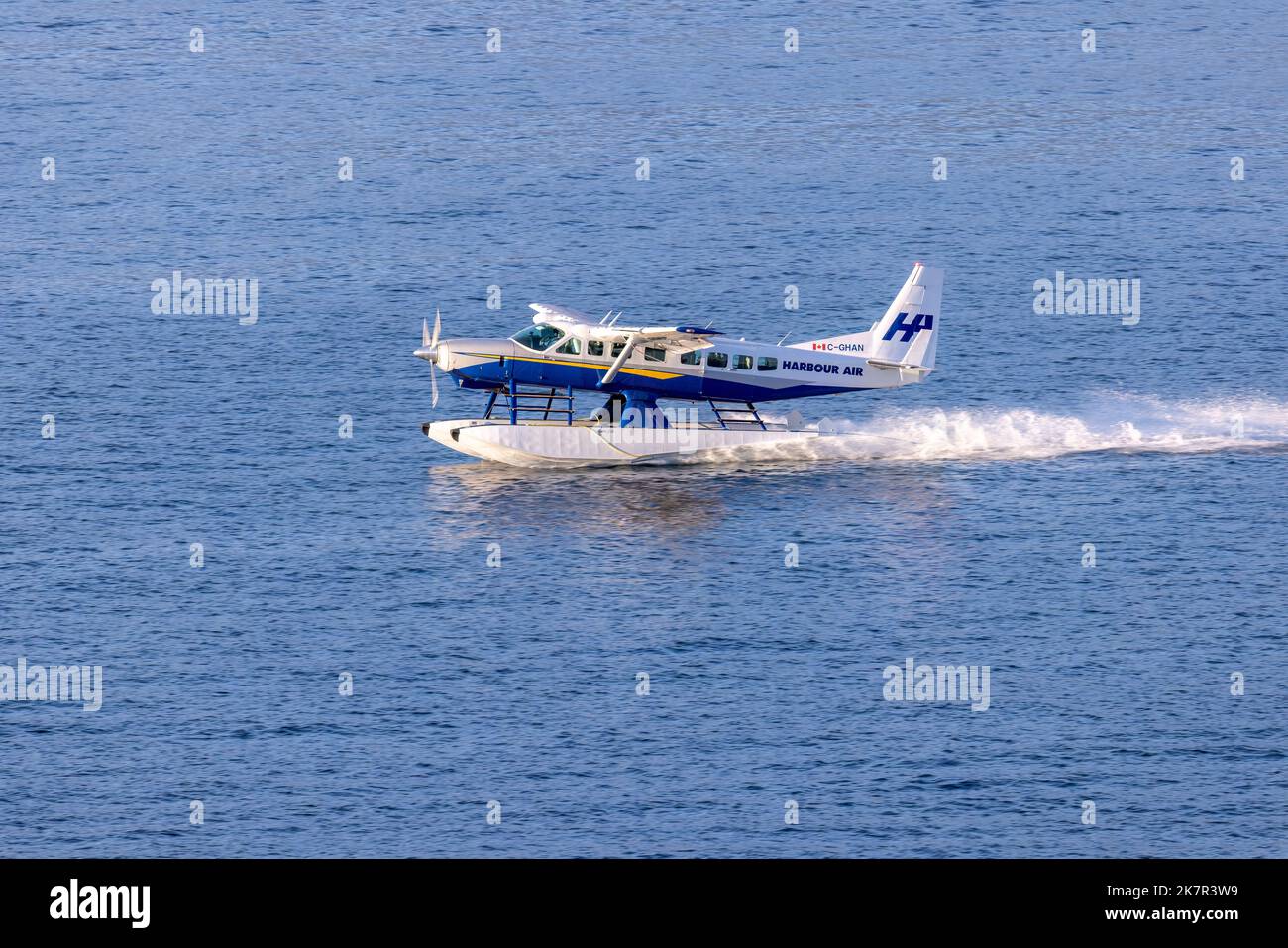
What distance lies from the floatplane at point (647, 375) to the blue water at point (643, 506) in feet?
6.00

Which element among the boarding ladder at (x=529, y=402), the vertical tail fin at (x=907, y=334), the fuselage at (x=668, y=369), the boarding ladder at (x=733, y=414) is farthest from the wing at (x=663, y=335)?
the vertical tail fin at (x=907, y=334)

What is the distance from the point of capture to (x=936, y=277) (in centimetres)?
10756

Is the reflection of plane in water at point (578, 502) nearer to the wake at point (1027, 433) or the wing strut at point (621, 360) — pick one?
the wing strut at point (621, 360)

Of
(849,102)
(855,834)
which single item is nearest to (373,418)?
(855,834)

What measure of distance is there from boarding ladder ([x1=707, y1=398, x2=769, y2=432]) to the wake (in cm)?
148

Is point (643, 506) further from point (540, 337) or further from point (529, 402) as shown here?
point (529, 402)

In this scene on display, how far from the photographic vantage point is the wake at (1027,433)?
363ft

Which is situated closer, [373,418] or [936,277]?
[936,277]

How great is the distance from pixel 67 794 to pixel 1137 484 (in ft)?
172

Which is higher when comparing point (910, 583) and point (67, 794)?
point (910, 583)

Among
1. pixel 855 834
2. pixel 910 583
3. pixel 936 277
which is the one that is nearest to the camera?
pixel 855 834

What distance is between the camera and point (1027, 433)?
11344 cm

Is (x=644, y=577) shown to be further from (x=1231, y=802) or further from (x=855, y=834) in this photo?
(x=1231, y=802)
